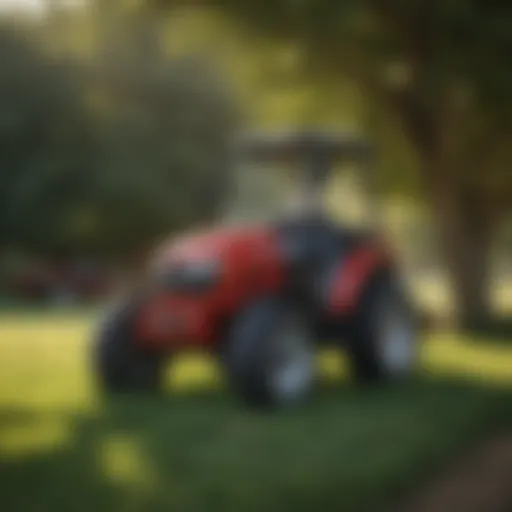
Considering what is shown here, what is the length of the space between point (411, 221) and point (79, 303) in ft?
1.26

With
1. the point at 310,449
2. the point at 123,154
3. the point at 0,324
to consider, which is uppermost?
the point at 123,154

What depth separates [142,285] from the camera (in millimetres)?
983

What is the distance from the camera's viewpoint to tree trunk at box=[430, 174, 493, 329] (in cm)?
113

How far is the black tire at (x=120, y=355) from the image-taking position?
0.97 meters

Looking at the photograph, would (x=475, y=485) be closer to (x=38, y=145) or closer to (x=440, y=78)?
(x=440, y=78)

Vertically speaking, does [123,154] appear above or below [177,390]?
above

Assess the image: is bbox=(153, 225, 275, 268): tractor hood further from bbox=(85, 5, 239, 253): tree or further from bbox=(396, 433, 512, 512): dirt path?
bbox=(396, 433, 512, 512): dirt path

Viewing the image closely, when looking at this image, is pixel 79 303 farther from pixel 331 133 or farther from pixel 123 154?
pixel 331 133

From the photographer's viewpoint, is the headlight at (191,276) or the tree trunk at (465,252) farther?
the tree trunk at (465,252)

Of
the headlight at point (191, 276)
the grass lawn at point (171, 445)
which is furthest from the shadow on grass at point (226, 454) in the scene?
the headlight at point (191, 276)

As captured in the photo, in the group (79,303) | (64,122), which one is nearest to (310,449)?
(79,303)

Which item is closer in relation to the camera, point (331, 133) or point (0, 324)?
point (0, 324)

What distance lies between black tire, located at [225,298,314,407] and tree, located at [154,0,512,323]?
0.65 feet

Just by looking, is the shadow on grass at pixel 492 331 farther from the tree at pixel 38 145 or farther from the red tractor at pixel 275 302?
the tree at pixel 38 145
